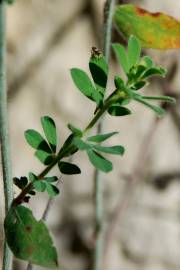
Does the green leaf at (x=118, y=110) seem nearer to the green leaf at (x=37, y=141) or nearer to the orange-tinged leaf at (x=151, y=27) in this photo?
the green leaf at (x=37, y=141)

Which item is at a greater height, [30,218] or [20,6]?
[20,6]

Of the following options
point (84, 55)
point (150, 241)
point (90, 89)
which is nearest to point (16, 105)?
point (84, 55)

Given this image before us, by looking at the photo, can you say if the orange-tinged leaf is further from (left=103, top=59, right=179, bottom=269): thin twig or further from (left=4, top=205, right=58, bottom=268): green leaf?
(left=103, top=59, right=179, bottom=269): thin twig

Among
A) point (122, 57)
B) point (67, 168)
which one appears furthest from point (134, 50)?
point (67, 168)

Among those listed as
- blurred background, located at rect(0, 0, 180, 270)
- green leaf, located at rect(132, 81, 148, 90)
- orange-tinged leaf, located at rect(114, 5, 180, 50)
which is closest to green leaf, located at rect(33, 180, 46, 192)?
green leaf, located at rect(132, 81, 148, 90)

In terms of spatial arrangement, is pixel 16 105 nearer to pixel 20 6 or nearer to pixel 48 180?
pixel 20 6
